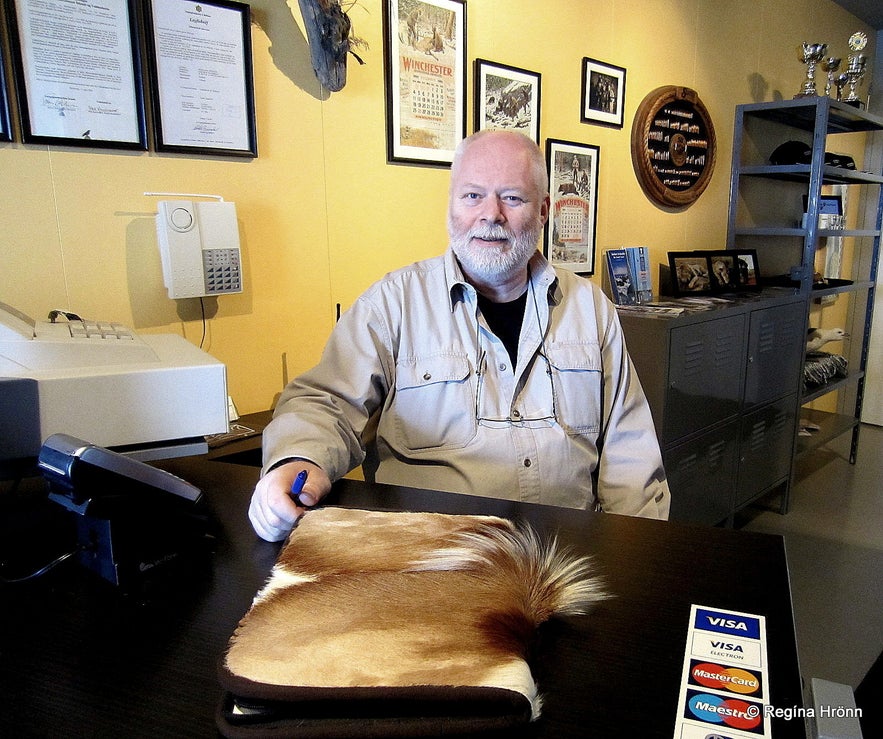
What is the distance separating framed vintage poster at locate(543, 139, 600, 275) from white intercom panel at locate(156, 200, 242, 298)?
1389 mm

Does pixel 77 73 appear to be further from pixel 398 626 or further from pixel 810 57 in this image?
pixel 810 57

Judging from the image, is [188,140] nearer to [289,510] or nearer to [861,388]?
[289,510]

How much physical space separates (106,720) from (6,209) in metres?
1.28

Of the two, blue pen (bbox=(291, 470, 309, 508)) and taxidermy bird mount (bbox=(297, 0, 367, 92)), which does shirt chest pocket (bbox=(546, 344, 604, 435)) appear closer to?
blue pen (bbox=(291, 470, 309, 508))

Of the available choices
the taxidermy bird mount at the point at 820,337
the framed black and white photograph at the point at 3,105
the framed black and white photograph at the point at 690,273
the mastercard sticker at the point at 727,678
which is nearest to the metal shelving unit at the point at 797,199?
the taxidermy bird mount at the point at 820,337

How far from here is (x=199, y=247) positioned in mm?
Answer: 1662

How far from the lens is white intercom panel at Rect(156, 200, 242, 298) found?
5.32ft

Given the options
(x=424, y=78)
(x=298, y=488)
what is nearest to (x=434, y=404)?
(x=298, y=488)

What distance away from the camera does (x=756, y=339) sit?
9.87ft

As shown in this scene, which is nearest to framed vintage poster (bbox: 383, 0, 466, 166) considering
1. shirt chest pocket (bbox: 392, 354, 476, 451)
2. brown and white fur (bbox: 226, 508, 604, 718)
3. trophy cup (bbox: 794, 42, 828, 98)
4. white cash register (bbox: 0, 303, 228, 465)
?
shirt chest pocket (bbox: 392, 354, 476, 451)

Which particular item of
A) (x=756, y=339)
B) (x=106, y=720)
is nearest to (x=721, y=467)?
(x=756, y=339)

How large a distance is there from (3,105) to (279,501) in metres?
1.15

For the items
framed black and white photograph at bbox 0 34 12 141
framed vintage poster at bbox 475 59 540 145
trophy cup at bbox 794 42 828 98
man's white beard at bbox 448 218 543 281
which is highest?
trophy cup at bbox 794 42 828 98

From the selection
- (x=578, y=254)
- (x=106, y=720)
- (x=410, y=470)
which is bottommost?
(x=410, y=470)
